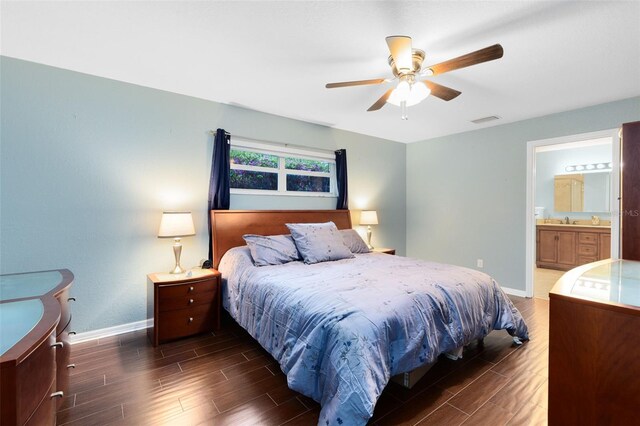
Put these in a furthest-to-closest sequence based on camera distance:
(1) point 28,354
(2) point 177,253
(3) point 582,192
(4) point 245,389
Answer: (3) point 582,192 < (2) point 177,253 < (4) point 245,389 < (1) point 28,354

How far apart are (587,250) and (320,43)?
19.9ft

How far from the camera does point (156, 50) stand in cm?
232

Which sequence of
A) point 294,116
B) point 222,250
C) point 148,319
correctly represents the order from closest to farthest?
point 148,319, point 222,250, point 294,116

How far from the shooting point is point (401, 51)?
1.86 meters

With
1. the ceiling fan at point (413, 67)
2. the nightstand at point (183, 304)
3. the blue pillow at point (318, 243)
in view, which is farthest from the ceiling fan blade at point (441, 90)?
the nightstand at point (183, 304)

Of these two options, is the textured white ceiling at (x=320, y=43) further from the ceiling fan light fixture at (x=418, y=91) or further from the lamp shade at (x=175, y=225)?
the lamp shade at (x=175, y=225)

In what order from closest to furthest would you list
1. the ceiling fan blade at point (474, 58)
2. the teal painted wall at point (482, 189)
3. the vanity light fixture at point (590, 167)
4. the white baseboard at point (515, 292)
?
the ceiling fan blade at point (474, 58) → the teal painted wall at point (482, 189) → the white baseboard at point (515, 292) → the vanity light fixture at point (590, 167)

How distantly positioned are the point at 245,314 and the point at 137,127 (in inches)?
85.7

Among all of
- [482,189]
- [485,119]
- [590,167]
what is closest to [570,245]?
[590,167]

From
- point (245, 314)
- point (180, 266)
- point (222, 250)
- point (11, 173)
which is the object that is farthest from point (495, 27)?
point (11, 173)

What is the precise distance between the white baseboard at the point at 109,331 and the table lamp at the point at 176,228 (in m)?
0.64

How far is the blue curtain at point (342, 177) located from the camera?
4.48 metres

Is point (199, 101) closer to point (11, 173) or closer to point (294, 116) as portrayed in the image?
point (294, 116)

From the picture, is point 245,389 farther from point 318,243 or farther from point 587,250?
point 587,250
